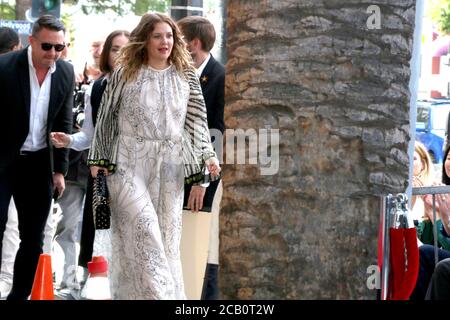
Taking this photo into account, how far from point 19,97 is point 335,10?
13.8ft

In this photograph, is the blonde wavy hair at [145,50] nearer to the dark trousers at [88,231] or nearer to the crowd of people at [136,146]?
the crowd of people at [136,146]

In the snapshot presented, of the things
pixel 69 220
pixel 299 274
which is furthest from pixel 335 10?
pixel 69 220

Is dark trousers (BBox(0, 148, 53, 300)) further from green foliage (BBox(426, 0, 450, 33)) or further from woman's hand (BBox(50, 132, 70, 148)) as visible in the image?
green foliage (BBox(426, 0, 450, 33))

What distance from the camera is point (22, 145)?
8570mm

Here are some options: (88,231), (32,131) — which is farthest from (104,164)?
(88,231)

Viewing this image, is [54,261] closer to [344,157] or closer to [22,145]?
[22,145]

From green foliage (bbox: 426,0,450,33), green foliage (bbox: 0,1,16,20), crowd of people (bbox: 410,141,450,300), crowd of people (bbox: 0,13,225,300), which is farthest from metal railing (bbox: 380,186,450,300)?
green foliage (bbox: 426,0,450,33)

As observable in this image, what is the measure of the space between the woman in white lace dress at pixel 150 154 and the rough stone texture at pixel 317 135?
9.20 feet

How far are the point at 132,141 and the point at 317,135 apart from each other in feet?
10.4

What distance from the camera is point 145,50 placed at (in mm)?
8055

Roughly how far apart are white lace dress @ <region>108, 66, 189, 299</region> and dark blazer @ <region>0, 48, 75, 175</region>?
994 millimetres

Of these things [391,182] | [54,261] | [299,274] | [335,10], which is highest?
[335,10]

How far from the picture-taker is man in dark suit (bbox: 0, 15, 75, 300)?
28.0ft

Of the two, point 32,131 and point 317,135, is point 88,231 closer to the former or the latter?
point 32,131
